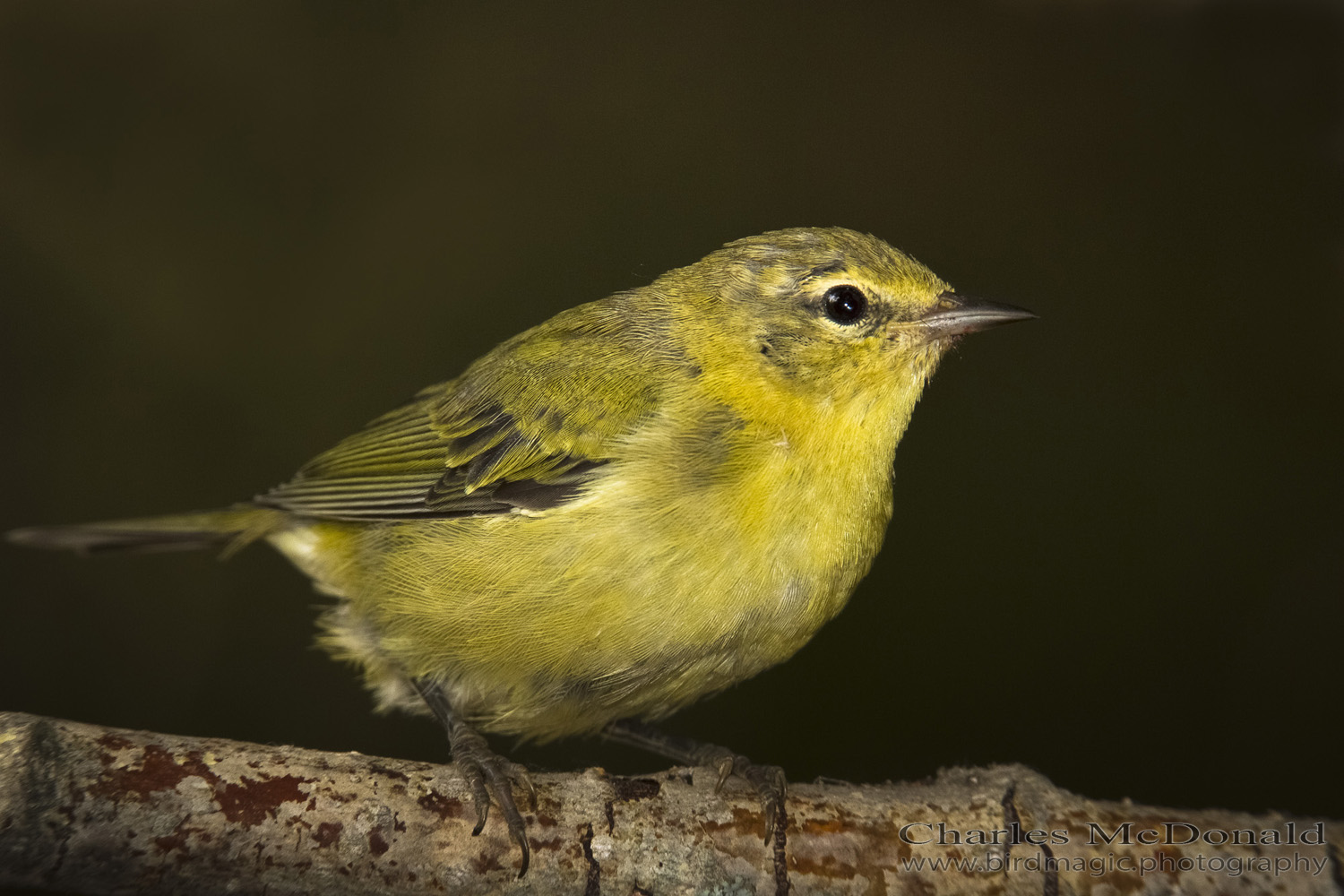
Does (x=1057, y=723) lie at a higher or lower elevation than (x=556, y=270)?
lower

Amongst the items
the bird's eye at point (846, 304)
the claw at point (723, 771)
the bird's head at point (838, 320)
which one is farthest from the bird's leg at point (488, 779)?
the bird's eye at point (846, 304)

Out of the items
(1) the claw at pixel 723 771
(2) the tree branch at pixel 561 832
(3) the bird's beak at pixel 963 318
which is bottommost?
(2) the tree branch at pixel 561 832

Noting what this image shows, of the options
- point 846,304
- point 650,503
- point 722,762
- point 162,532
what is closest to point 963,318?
point 846,304

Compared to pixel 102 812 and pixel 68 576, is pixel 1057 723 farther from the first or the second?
pixel 68 576

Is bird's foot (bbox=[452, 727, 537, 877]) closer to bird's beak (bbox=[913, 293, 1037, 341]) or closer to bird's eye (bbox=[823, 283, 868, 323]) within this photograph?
bird's eye (bbox=[823, 283, 868, 323])

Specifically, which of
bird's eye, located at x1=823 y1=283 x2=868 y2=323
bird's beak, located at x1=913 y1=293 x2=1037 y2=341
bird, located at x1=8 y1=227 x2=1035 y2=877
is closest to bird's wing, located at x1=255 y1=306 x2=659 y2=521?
bird, located at x1=8 y1=227 x2=1035 y2=877

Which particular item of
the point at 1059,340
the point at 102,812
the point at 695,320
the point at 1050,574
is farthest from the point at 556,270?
the point at 102,812

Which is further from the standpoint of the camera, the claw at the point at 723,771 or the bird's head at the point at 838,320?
the bird's head at the point at 838,320

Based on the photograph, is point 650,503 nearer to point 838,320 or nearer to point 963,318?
point 838,320

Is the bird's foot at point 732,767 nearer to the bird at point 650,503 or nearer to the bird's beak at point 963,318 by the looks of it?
the bird at point 650,503
